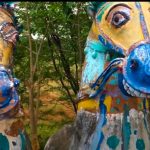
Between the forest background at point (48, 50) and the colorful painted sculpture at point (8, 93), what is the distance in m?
2.03

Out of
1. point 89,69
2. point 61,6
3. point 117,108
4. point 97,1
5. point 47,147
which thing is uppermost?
point 61,6

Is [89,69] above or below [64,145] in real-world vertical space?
above

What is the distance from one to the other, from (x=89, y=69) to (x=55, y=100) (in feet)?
13.7

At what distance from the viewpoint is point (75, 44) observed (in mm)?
5605

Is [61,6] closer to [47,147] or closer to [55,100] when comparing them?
[55,100]

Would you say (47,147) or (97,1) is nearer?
(97,1)

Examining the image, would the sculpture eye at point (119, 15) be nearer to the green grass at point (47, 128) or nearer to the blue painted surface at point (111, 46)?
the blue painted surface at point (111, 46)

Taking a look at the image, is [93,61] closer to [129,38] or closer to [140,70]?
[129,38]

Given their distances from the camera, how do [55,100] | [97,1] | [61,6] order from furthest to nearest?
1. [55,100]
2. [61,6]
3. [97,1]

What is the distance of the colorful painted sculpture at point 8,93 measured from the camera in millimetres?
2514

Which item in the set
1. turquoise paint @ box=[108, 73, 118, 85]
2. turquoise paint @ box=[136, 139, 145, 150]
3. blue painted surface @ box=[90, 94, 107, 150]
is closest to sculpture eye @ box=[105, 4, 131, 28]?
turquoise paint @ box=[108, 73, 118, 85]

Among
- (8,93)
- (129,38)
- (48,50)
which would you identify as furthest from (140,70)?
(48,50)

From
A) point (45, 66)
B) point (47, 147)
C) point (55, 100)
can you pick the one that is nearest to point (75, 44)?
point (45, 66)

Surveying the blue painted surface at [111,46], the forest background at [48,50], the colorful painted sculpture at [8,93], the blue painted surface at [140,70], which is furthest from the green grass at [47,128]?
the blue painted surface at [140,70]
